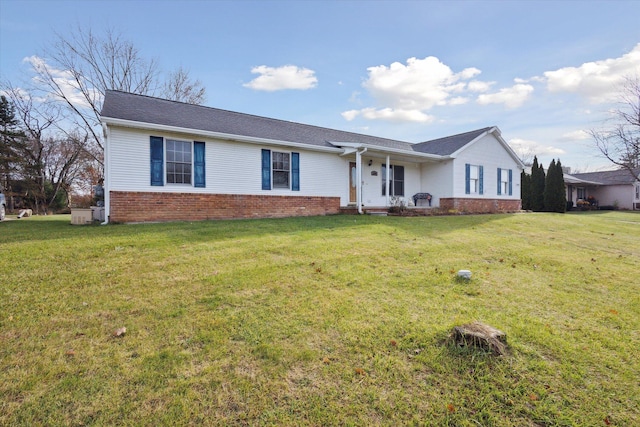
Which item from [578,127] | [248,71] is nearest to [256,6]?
[248,71]

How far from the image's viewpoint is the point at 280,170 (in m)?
12.0

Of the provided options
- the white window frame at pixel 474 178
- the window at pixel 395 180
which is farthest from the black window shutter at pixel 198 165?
the white window frame at pixel 474 178

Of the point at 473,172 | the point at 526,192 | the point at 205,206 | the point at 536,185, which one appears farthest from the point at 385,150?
the point at 526,192

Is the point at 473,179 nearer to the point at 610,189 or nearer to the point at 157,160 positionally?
the point at 157,160

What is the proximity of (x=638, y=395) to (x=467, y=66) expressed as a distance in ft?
45.7

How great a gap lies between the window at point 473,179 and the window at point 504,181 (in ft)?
6.18

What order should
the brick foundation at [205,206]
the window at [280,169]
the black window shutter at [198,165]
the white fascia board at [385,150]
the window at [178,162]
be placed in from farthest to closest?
the white fascia board at [385,150], the window at [280,169], the black window shutter at [198,165], the window at [178,162], the brick foundation at [205,206]

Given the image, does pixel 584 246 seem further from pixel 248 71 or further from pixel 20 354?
pixel 248 71

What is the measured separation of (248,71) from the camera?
16703 mm

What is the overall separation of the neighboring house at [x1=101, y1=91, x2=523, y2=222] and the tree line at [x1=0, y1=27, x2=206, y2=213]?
13.4 m

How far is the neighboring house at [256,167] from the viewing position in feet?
30.2

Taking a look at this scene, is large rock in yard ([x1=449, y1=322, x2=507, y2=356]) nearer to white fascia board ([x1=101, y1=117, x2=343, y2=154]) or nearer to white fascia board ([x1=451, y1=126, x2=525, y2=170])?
white fascia board ([x1=101, y1=117, x2=343, y2=154])

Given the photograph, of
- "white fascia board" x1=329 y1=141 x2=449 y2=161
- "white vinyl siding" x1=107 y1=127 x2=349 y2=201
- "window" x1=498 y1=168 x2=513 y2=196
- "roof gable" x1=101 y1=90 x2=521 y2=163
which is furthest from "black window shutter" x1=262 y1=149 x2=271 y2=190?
"window" x1=498 y1=168 x2=513 y2=196

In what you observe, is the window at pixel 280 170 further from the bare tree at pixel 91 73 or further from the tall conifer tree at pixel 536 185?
the tall conifer tree at pixel 536 185
